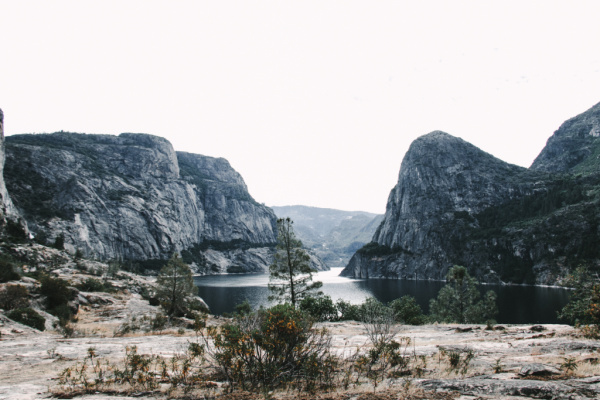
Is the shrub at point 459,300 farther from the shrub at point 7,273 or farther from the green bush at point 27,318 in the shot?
the shrub at point 7,273

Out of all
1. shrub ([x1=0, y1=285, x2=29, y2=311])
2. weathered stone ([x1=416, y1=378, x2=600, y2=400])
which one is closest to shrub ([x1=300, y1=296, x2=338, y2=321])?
shrub ([x1=0, y1=285, x2=29, y2=311])

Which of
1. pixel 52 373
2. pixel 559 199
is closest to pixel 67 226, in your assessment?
pixel 52 373

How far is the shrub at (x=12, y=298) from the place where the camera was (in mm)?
28188

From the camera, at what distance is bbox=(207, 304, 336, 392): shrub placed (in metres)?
10.5

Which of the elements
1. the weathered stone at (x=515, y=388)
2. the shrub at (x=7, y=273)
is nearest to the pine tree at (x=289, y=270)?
the weathered stone at (x=515, y=388)

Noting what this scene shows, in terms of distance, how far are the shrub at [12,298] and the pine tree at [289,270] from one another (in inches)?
940

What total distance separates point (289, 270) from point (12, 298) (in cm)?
2672

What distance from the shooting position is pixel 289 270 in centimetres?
3706

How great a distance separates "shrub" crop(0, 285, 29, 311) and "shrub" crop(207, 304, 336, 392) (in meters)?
29.2

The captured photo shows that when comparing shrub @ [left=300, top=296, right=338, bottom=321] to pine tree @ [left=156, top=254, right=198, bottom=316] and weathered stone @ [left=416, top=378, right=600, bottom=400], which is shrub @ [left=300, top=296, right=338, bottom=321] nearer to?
pine tree @ [left=156, top=254, right=198, bottom=316]

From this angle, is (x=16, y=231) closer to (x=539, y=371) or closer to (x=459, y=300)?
(x=459, y=300)

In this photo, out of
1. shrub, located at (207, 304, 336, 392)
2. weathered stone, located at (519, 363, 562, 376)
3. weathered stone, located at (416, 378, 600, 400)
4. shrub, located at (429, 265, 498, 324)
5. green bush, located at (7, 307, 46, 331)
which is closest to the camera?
weathered stone, located at (416, 378, 600, 400)

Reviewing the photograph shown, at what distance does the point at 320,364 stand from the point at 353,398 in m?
2.55

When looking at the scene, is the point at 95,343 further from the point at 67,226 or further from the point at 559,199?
the point at 559,199
